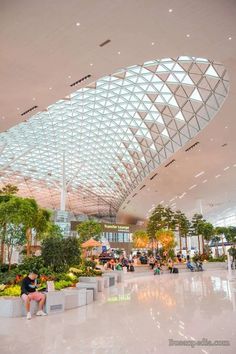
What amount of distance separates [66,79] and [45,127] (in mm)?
25284

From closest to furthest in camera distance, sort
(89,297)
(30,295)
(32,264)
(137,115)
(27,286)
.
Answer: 1. (30,295)
2. (27,286)
3. (89,297)
4. (32,264)
5. (137,115)

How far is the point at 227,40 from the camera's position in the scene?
14.9m

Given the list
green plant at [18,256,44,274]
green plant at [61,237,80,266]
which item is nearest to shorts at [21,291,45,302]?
green plant at [18,256,44,274]

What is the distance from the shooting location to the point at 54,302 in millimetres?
12086

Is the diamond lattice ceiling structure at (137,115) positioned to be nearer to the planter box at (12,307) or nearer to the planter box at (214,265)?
the planter box at (214,265)

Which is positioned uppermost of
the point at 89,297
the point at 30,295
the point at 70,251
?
the point at 70,251

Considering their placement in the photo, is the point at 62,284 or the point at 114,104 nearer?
the point at 62,284

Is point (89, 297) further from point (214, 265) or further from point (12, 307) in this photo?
point (214, 265)

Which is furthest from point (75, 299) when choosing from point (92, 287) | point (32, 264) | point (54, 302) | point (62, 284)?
point (32, 264)

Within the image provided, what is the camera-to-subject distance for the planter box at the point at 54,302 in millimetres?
11852

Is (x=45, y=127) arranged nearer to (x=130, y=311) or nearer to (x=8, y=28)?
(x=8, y=28)

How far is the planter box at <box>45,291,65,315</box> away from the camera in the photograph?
1185cm

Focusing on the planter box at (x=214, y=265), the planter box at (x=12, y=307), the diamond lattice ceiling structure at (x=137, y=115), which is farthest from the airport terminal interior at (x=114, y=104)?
the planter box at (x=214, y=265)

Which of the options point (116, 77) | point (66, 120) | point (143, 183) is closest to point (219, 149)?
point (116, 77)
